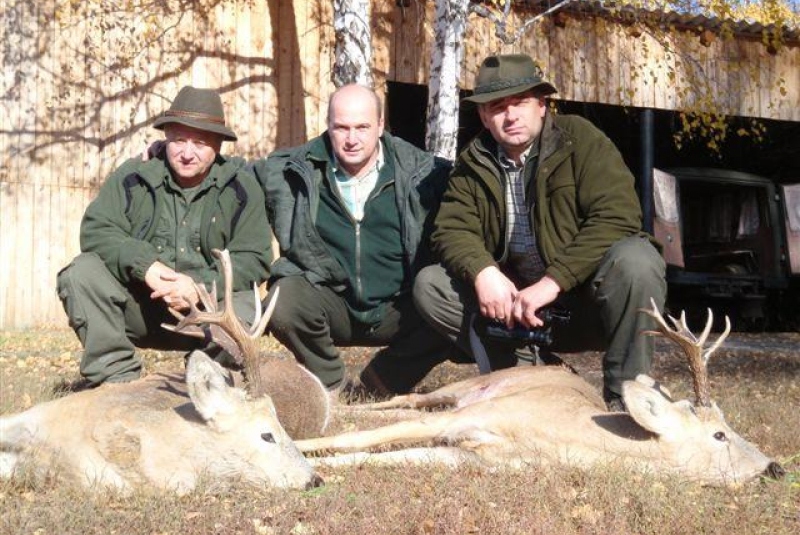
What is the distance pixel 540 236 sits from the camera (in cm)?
573

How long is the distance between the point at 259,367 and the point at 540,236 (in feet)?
6.53

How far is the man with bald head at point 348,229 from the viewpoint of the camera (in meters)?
6.13

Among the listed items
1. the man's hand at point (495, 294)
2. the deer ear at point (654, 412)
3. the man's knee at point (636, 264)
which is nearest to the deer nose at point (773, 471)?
the deer ear at point (654, 412)

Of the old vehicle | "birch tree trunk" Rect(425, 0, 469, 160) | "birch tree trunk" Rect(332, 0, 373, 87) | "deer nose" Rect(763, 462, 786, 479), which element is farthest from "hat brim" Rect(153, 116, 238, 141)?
the old vehicle

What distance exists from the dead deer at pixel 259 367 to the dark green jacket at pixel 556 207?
1092 millimetres

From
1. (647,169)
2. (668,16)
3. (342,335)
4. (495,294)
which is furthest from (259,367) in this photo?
(668,16)

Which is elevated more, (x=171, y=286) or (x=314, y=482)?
(x=171, y=286)

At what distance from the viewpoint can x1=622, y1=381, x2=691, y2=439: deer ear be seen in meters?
4.54

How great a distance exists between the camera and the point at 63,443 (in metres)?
4.03

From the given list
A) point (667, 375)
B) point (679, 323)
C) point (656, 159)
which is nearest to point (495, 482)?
point (679, 323)

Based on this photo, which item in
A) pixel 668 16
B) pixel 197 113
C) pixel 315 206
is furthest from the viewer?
pixel 668 16

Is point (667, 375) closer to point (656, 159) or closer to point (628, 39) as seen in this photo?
point (628, 39)

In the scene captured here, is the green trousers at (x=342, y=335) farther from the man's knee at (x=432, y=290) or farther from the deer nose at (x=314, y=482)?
the deer nose at (x=314, y=482)

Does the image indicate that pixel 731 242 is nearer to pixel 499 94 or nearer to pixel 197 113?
pixel 499 94
